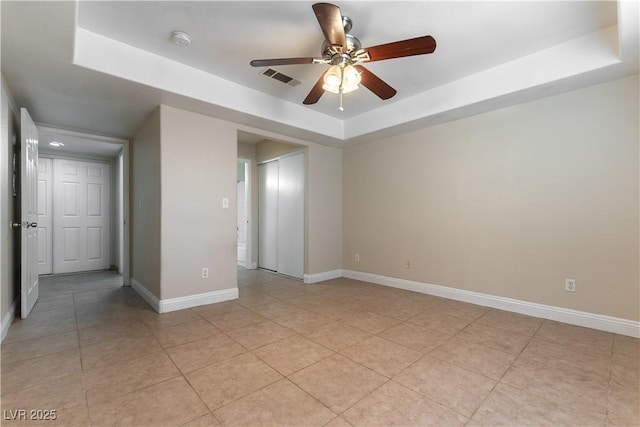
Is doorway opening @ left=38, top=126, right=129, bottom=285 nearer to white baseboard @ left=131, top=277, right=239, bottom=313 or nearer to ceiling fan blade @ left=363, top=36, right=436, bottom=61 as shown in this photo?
white baseboard @ left=131, top=277, right=239, bottom=313

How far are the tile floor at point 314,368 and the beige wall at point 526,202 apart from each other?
476mm

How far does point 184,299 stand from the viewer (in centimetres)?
324

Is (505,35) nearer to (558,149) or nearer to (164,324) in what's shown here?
(558,149)

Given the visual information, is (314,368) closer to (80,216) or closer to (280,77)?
(280,77)

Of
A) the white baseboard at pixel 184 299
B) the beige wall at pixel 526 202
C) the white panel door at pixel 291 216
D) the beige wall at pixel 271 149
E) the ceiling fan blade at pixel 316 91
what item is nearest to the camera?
the ceiling fan blade at pixel 316 91

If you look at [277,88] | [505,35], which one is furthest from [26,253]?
[505,35]

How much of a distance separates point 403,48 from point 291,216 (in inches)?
131

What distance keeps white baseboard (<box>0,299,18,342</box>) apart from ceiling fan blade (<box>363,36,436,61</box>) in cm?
366

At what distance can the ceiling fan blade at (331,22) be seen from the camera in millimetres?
1620

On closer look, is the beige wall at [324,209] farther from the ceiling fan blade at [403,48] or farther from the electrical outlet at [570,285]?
the electrical outlet at [570,285]

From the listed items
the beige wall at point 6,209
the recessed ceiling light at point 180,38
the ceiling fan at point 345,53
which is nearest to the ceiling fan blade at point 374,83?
the ceiling fan at point 345,53

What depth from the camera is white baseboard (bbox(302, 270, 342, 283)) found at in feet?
14.8

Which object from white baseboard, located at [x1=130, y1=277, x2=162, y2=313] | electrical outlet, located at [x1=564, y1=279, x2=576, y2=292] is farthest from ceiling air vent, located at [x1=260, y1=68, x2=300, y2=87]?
electrical outlet, located at [x1=564, y1=279, x2=576, y2=292]

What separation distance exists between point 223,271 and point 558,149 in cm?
388
